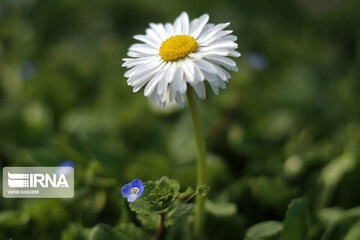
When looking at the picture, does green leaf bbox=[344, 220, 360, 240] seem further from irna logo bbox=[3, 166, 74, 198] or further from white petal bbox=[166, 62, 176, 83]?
irna logo bbox=[3, 166, 74, 198]

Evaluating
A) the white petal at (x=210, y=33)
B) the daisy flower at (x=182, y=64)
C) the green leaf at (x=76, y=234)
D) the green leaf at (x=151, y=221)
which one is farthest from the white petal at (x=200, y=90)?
the green leaf at (x=76, y=234)

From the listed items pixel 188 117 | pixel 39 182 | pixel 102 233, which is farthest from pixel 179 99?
pixel 188 117

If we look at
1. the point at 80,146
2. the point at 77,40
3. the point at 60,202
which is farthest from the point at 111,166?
the point at 77,40

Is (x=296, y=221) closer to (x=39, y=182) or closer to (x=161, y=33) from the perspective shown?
(x=161, y=33)

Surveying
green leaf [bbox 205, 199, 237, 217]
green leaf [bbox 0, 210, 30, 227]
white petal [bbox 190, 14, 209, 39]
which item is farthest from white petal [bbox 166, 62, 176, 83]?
green leaf [bbox 0, 210, 30, 227]

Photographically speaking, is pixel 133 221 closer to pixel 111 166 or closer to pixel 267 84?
pixel 111 166

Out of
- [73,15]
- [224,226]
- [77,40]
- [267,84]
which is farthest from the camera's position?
[73,15]
